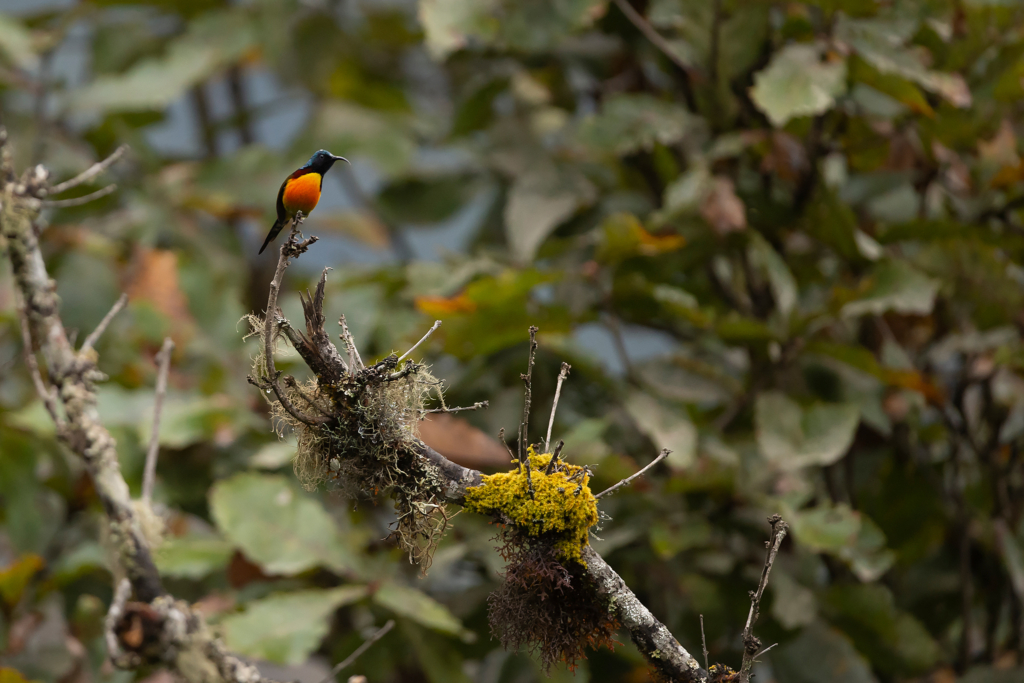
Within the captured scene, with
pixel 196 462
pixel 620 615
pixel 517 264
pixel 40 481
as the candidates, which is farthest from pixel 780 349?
pixel 40 481

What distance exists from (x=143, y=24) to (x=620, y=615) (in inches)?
79.9

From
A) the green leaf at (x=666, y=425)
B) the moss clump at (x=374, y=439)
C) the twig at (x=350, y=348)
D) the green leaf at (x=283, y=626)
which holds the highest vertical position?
the twig at (x=350, y=348)

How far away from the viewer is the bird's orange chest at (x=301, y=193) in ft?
1.98

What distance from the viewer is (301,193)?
1.98 ft

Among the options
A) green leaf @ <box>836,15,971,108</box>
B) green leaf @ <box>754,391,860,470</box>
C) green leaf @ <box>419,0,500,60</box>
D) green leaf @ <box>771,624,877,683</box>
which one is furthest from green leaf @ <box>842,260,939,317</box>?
Answer: green leaf @ <box>419,0,500,60</box>

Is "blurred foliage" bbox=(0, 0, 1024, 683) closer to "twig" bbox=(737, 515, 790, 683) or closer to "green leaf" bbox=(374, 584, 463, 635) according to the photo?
"green leaf" bbox=(374, 584, 463, 635)

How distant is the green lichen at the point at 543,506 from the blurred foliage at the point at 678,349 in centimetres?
57

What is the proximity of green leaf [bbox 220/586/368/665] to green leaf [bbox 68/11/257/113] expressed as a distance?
103cm

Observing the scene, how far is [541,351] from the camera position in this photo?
135cm

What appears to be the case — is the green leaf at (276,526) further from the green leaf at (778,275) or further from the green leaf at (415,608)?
the green leaf at (778,275)

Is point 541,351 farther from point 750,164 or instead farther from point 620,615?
point 620,615

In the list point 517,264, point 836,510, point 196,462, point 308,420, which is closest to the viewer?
point 308,420

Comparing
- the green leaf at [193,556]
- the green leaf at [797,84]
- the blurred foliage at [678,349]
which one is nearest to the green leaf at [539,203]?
the blurred foliage at [678,349]

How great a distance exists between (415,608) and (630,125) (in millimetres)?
763
